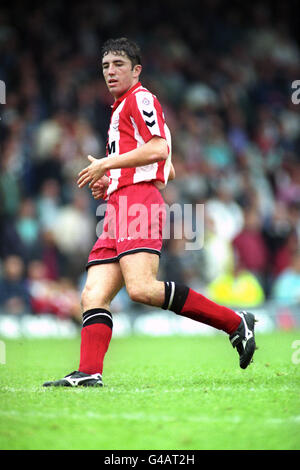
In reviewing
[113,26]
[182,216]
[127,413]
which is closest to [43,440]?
[127,413]

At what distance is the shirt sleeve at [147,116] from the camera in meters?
5.47

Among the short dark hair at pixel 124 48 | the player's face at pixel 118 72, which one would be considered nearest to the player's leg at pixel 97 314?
the player's face at pixel 118 72

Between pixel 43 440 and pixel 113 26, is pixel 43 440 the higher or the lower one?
the lower one

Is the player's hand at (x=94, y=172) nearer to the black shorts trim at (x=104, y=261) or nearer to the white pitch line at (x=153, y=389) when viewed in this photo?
the black shorts trim at (x=104, y=261)

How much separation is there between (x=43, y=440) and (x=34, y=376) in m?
2.51

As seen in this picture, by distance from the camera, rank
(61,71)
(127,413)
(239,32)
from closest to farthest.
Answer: (127,413) < (61,71) < (239,32)

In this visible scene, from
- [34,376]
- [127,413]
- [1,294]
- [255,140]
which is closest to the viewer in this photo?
[127,413]

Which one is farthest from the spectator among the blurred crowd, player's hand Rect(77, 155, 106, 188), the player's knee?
player's hand Rect(77, 155, 106, 188)

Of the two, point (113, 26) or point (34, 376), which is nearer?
point (34, 376)

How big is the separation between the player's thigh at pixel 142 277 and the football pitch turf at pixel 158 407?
62cm

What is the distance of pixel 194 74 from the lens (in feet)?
57.6

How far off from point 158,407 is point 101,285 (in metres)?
1.31
